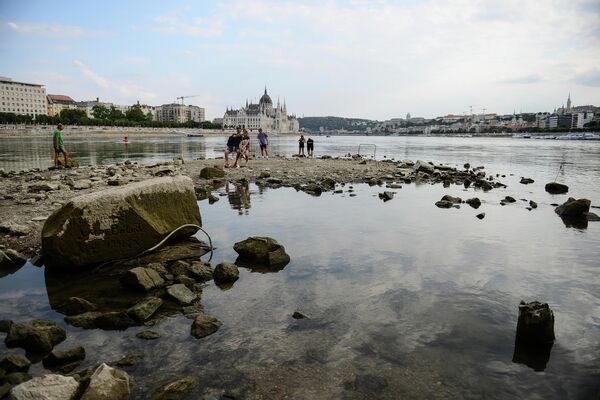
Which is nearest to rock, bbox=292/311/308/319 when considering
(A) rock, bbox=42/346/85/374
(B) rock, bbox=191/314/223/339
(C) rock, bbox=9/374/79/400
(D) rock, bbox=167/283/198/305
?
(B) rock, bbox=191/314/223/339

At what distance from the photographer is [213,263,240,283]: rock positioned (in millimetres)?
7973

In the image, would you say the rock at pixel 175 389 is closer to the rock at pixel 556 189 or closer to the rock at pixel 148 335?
the rock at pixel 148 335

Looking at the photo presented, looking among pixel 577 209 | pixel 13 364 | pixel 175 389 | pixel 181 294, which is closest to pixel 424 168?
pixel 577 209

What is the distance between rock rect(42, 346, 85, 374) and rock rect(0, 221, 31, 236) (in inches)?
254

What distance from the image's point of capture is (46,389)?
4.00 metres

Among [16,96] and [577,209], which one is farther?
[16,96]

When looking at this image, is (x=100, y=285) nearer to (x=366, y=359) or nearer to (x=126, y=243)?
(x=126, y=243)

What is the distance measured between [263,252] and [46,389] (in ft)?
17.5

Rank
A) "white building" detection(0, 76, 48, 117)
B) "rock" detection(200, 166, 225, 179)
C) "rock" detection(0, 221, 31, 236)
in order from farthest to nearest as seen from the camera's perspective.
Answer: "white building" detection(0, 76, 48, 117), "rock" detection(200, 166, 225, 179), "rock" detection(0, 221, 31, 236)

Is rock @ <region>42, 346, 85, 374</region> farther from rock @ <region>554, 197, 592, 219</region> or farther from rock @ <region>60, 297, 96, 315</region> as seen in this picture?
rock @ <region>554, 197, 592, 219</region>

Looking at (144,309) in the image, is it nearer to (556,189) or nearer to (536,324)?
(536,324)

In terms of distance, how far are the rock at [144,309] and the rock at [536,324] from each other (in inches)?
223

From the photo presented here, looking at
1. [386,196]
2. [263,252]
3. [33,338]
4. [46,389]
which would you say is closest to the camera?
[46,389]

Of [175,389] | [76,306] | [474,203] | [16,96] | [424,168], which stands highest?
[16,96]
